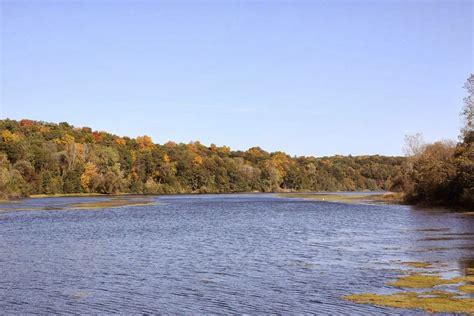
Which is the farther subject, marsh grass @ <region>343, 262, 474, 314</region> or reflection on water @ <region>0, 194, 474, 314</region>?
reflection on water @ <region>0, 194, 474, 314</region>

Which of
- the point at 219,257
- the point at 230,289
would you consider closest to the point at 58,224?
the point at 219,257

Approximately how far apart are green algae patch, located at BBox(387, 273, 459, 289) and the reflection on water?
969 mm

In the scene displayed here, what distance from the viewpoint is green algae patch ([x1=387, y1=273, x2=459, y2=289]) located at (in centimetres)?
2692

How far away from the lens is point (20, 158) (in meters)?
154

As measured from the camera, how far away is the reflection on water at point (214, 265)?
25.0m

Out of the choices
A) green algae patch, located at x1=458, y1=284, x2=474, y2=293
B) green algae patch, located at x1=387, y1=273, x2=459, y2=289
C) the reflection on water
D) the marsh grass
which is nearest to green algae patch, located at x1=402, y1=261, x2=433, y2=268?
the reflection on water

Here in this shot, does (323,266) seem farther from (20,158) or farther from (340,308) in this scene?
(20,158)

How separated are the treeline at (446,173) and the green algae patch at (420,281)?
5153cm

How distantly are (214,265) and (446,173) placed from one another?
62.3 meters

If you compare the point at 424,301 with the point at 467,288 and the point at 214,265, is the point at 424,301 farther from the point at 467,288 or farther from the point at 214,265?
the point at 214,265

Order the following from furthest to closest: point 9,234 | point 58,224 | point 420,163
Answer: point 420,163
point 58,224
point 9,234

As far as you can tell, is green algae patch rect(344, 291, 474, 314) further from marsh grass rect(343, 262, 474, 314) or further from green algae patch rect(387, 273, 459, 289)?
green algae patch rect(387, 273, 459, 289)

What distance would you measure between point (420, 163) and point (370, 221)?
37447 mm

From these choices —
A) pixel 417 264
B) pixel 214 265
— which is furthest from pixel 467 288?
pixel 214 265
